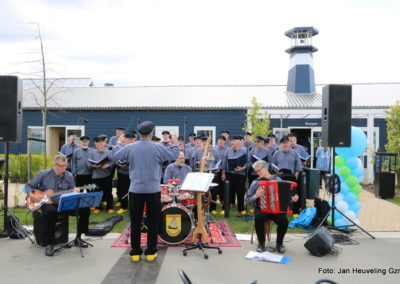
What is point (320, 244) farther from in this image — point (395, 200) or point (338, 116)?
point (395, 200)

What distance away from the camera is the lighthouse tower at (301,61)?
19.9 meters

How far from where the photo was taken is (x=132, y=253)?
5316mm

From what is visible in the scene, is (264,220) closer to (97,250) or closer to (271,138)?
(97,250)

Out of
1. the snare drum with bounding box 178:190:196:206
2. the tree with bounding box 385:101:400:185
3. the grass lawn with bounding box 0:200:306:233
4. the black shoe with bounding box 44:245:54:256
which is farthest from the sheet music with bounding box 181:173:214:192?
the tree with bounding box 385:101:400:185

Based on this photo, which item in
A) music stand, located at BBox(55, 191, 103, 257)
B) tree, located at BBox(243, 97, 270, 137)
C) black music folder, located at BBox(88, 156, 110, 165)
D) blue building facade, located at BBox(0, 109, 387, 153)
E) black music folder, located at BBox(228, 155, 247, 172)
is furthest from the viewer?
blue building facade, located at BBox(0, 109, 387, 153)

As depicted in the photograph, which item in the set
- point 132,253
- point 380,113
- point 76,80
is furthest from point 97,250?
point 76,80

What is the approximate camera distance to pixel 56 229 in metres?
5.95

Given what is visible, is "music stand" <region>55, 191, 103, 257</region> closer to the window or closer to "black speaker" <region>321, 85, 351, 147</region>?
"black speaker" <region>321, 85, 351, 147</region>

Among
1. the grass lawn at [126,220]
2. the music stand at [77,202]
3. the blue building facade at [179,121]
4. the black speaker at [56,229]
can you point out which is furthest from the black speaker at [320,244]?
the blue building facade at [179,121]

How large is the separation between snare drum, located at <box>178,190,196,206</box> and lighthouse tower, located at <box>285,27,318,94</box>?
1518 centimetres

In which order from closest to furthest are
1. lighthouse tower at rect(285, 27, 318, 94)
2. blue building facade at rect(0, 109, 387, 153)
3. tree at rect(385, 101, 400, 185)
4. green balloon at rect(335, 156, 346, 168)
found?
green balloon at rect(335, 156, 346, 168) < tree at rect(385, 101, 400, 185) < blue building facade at rect(0, 109, 387, 153) < lighthouse tower at rect(285, 27, 318, 94)

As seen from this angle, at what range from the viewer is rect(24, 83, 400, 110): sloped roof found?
17562mm

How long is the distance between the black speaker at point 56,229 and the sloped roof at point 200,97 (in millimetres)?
11102

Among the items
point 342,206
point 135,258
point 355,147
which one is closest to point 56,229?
point 135,258
